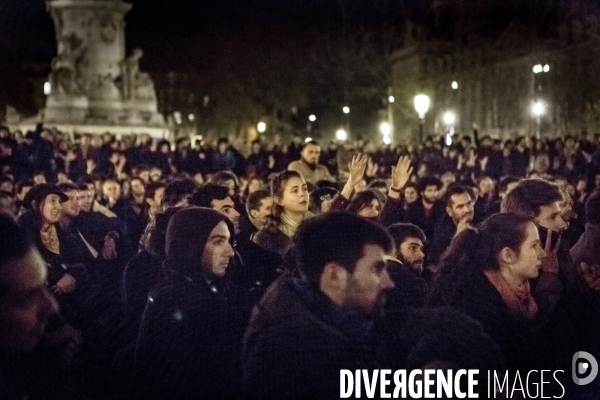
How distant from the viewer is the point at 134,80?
28047 mm

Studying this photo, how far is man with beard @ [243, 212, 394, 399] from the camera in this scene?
695cm

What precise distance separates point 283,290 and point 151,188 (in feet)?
9.94

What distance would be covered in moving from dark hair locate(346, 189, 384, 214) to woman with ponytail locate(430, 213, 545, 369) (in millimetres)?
840

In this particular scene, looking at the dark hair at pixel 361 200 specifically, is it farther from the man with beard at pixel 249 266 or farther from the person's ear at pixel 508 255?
the person's ear at pixel 508 255

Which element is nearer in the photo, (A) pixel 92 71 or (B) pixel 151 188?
(B) pixel 151 188

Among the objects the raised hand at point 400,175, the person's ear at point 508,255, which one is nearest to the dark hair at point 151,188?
the raised hand at point 400,175

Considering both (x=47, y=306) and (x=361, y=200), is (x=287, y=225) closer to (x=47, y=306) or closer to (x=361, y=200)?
(x=361, y=200)

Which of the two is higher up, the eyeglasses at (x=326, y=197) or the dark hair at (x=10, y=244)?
the eyeglasses at (x=326, y=197)

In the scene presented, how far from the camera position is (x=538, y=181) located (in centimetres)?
809

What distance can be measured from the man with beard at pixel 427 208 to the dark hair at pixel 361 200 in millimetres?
851

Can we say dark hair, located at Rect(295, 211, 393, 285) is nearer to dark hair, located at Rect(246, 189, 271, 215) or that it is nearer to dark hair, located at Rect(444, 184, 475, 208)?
dark hair, located at Rect(246, 189, 271, 215)

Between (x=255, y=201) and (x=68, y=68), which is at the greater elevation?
(x=68, y=68)

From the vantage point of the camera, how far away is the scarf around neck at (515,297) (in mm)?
7223

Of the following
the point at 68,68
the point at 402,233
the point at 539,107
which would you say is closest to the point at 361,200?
the point at 402,233
